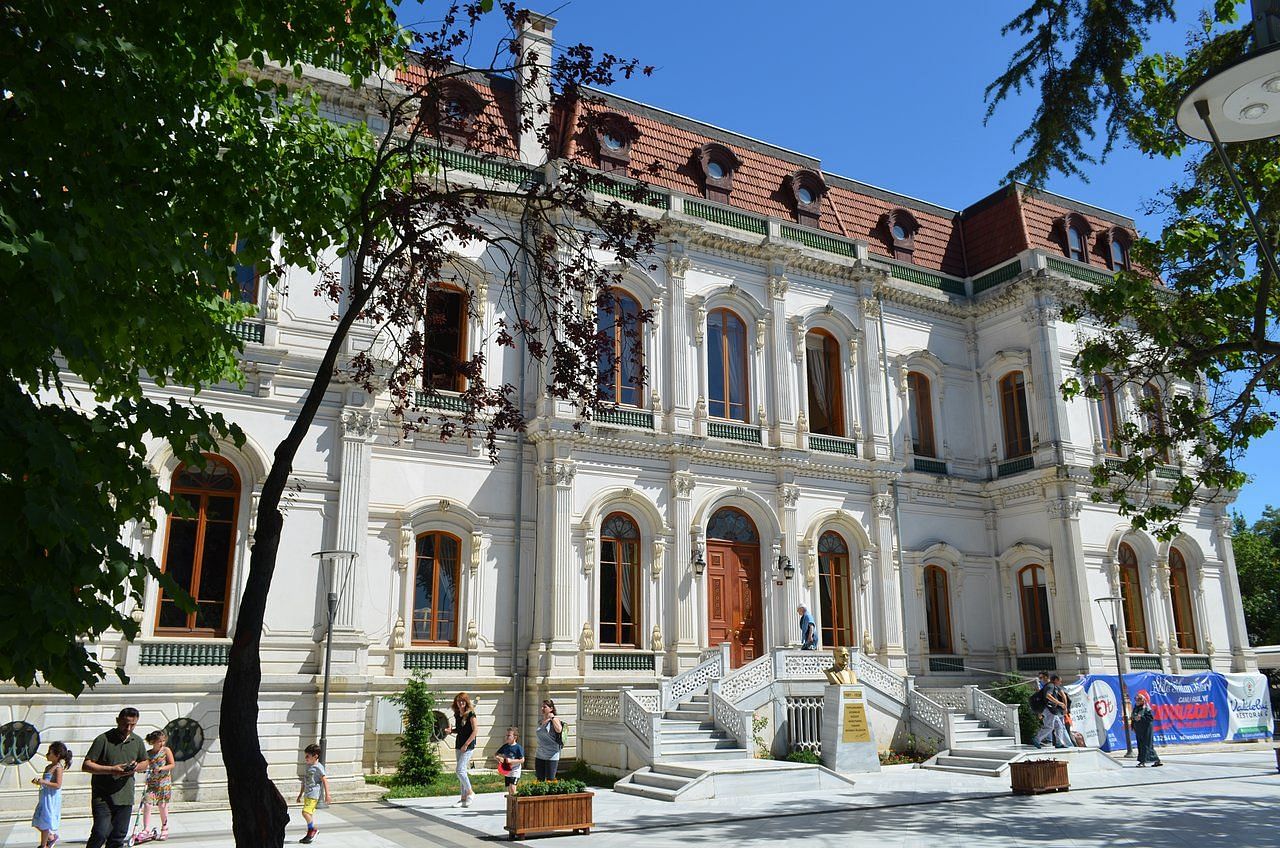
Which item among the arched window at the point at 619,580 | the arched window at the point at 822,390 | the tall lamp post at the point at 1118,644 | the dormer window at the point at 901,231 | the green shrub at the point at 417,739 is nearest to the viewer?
the green shrub at the point at 417,739

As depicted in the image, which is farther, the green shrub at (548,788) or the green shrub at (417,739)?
the green shrub at (417,739)

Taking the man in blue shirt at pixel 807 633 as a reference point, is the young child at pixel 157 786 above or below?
below

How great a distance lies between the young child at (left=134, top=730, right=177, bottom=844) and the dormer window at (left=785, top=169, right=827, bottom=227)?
23.2 metres

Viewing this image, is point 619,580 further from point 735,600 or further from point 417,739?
point 417,739

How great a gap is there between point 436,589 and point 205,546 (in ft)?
17.7

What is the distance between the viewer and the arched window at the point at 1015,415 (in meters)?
31.3

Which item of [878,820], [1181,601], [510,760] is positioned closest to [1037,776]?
[878,820]

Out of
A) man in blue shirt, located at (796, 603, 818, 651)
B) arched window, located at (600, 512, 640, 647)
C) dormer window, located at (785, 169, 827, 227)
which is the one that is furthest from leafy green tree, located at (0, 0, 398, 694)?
dormer window, located at (785, 169, 827, 227)

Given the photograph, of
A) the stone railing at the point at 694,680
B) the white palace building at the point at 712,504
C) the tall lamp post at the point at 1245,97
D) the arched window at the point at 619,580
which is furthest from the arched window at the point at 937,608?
the tall lamp post at the point at 1245,97

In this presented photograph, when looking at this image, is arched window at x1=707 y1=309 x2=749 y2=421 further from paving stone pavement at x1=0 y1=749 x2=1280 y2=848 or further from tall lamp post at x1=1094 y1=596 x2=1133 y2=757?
tall lamp post at x1=1094 y1=596 x2=1133 y2=757

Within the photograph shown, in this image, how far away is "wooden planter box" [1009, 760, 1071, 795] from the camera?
59.7ft

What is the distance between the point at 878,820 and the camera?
15531mm

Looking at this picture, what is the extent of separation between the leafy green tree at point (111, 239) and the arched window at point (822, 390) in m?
21.0

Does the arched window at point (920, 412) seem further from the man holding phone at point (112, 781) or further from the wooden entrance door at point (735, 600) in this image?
the man holding phone at point (112, 781)
